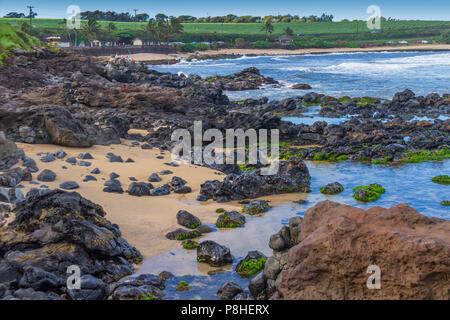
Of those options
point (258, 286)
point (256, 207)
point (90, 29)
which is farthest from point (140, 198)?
point (90, 29)

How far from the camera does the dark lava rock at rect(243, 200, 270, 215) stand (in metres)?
13.2

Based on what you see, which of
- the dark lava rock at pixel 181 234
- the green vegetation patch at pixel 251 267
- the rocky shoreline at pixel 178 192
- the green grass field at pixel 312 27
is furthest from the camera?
the green grass field at pixel 312 27

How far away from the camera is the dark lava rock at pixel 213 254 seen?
9.71m

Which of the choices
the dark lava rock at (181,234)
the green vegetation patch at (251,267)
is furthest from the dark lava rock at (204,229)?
the green vegetation patch at (251,267)

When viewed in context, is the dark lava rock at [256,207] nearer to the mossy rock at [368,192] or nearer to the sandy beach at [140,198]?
the sandy beach at [140,198]

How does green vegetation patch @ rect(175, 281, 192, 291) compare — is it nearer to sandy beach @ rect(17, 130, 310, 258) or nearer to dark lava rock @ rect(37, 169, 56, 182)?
sandy beach @ rect(17, 130, 310, 258)

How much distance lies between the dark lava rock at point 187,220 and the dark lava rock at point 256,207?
70.9 inches

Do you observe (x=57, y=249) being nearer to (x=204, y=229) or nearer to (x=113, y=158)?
(x=204, y=229)

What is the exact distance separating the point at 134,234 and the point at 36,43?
123 feet

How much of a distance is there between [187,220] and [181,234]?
0.73m

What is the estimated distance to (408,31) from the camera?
16675 cm

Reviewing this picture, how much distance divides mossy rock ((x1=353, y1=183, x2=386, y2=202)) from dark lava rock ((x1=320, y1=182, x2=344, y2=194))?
48 cm

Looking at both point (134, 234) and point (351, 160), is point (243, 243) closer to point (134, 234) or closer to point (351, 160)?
point (134, 234)
